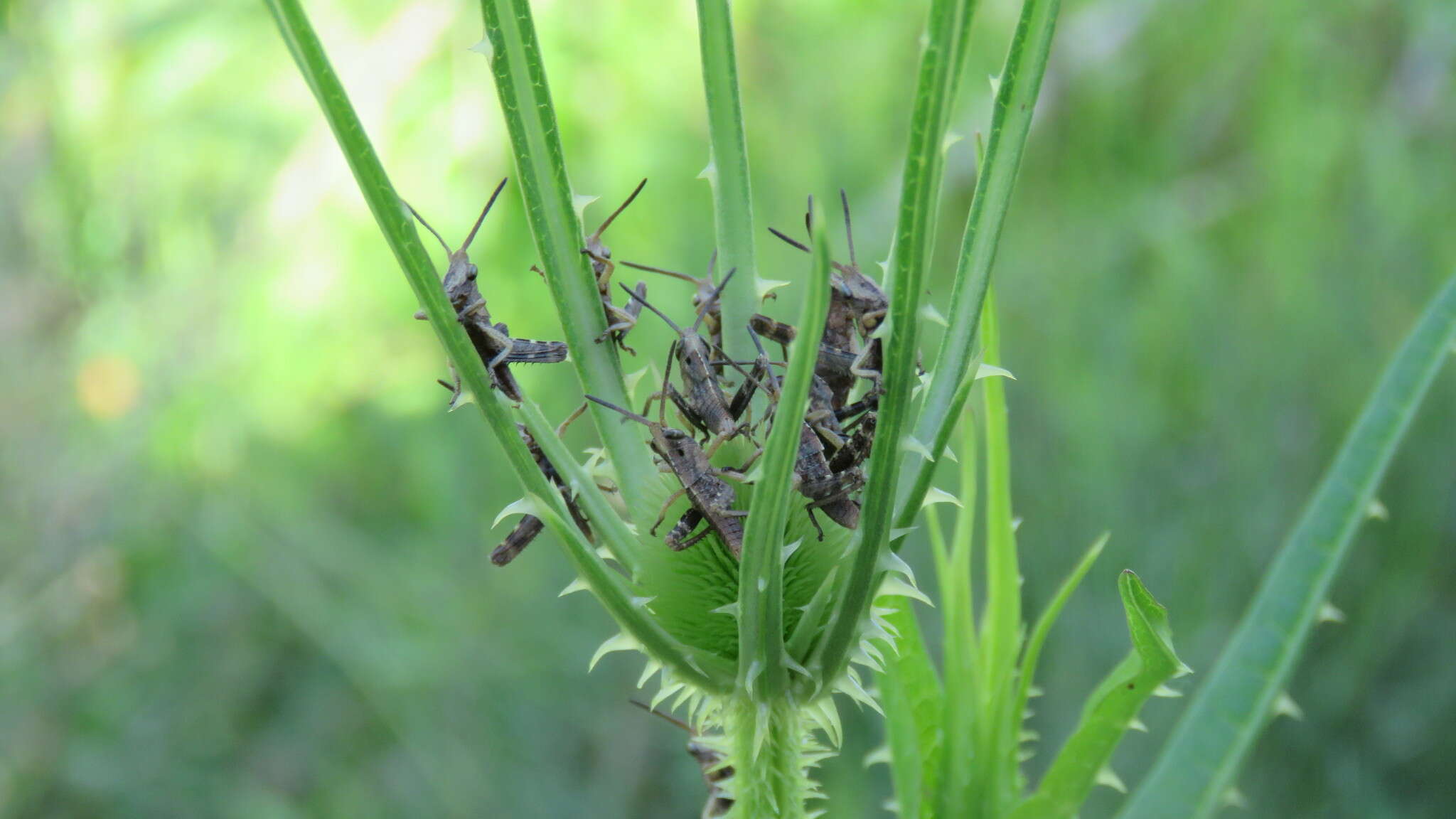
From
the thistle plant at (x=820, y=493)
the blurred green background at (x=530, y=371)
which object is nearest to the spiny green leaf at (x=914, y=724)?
the thistle plant at (x=820, y=493)

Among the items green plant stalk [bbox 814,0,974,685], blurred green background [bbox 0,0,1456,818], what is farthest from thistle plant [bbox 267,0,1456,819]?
blurred green background [bbox 0,0,1456,818]

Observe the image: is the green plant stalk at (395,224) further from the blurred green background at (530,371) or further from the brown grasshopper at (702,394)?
the blurred green background at (530,371)

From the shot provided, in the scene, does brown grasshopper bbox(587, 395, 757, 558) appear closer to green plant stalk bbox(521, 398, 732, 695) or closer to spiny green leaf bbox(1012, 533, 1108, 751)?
green plant stalk bbox(521, 398, 732, 695)

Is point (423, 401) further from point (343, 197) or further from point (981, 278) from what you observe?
point (981, 278)

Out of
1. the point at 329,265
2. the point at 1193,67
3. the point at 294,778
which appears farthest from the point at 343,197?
the point at 1193,67

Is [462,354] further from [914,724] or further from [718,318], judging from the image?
[914,724]

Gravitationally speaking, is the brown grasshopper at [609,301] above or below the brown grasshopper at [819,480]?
above
